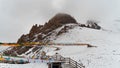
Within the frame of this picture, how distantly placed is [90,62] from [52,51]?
20092 mm

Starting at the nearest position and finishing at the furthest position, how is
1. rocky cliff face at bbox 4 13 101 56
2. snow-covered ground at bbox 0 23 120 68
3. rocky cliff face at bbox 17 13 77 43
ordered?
1. snow-covered ground at bbox 0 23 120 68
2. rocky cliff face at bbox 4 13 101 56
3. rocky cliff face at bbox 17 13 77 43

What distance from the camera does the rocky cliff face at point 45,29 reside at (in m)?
90.4

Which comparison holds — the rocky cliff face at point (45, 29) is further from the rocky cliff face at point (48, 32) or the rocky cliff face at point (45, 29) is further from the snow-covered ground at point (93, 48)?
the snow-covered ground at point (93, 48)

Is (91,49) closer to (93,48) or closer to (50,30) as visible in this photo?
(93,48)

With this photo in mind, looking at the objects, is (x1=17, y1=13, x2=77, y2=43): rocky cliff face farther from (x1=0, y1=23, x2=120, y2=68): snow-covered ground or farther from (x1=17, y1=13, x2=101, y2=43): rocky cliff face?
(x1=0, y1=23, x2=120, y2=68): snow-covered ground

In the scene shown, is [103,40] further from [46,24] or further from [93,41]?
[46,24]

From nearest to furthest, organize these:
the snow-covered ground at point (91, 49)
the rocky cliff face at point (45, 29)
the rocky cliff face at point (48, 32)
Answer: the snow-covered ground at point (91, 49) → the rocky cliff face at point (48, 32) → the rocky cliff face at point (45, 29)

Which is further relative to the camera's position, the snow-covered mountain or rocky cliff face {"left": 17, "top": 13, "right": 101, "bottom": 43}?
rocky cliff face {"left": 17, "top": 13, "right": 101, "bottom": 43}

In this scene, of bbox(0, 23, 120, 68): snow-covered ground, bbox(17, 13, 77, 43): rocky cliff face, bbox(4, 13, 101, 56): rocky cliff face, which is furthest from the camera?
bbox(17, 13, 77, 43): rocky cliff face

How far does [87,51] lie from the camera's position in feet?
203

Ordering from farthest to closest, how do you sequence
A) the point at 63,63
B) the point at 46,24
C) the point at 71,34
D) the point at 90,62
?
the point at 46,24 → the point at 71,34 → the point at 90,62 → the point at 63,63

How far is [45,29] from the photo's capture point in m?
97.6

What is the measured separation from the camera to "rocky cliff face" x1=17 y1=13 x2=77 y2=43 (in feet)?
297

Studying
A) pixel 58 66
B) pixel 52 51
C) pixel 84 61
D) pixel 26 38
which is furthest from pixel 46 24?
pixel 58 66
